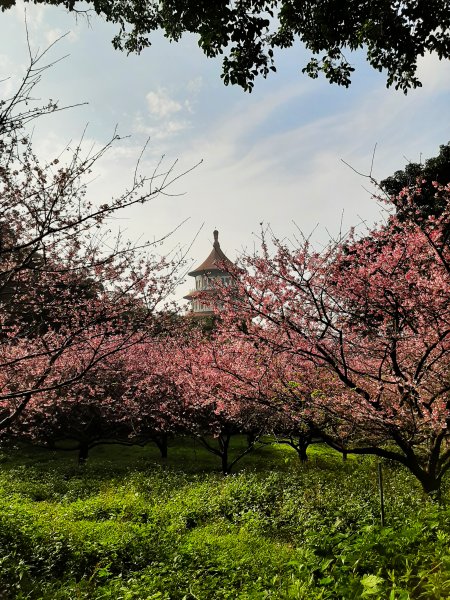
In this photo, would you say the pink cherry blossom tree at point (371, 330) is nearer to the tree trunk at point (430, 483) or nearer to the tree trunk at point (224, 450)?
the tree trunk at point (430, 483)

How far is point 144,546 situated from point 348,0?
893cm

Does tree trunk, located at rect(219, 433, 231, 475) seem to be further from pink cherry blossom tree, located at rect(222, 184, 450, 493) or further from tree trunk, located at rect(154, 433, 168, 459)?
pink cherry blossom tree, located at rect(222, 184, 450, 493)

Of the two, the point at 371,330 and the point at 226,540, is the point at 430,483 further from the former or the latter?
the point at 226,540

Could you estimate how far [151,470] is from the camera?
14961mm

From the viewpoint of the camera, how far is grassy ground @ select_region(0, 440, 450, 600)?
487cm

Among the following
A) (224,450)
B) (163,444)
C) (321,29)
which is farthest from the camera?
(163,444)

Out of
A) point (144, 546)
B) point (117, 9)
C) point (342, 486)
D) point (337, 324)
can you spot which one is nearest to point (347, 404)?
point (337, 324)

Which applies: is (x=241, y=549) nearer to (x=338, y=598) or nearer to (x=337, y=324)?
(x=338, y=598)

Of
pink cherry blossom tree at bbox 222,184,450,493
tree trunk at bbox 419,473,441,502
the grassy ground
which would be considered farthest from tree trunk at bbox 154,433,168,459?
tree trunk at bbox 419,473,441,502

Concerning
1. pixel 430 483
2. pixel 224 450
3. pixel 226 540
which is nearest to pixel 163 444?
pixel 224 450

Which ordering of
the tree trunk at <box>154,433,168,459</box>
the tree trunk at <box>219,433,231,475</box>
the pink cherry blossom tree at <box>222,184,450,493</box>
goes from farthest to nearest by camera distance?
the tree trunk at <box>154,433,168,459</box> < the tree trunk at <box>219,433,231,475</box> < the pink cherry blossom tree at <box>222,184,450,493</box>

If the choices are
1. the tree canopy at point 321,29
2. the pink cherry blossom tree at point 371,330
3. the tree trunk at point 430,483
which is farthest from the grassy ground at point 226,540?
the tree canopy at point 321,29

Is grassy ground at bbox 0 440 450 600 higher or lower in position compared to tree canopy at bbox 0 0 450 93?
lower

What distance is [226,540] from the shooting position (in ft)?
23.3
